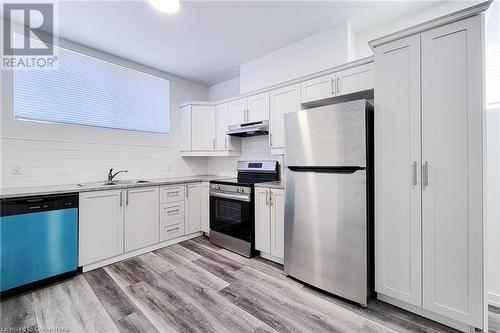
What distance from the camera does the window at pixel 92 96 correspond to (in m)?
2.58

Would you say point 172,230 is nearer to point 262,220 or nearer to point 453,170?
point 262,220

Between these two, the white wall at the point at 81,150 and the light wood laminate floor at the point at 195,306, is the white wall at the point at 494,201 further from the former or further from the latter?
the white wall at the point at 81,150

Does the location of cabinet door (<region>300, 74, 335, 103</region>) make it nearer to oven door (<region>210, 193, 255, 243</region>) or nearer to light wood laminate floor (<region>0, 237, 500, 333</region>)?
oven door (<region>210, 193, 255, 243</region>)

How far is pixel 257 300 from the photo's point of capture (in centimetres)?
193

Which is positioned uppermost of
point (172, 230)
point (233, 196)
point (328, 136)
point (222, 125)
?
point (222, 125)

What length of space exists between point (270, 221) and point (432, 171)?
1.68 metres

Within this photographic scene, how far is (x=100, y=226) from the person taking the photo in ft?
8.27

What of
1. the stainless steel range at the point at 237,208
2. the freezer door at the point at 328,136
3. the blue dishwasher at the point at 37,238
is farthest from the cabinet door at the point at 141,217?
the freezer door at the point at 328,136

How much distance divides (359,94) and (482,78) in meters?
0.96

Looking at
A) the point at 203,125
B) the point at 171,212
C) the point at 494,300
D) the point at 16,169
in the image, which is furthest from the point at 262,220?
the point at 16,169

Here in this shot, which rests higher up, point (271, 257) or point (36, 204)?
point (36, 204)

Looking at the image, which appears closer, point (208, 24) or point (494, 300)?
point (494, 300)

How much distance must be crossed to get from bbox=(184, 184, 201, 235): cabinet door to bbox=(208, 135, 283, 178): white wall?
745mm

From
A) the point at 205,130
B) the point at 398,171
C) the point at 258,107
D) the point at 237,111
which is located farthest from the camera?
the point at 205,130
